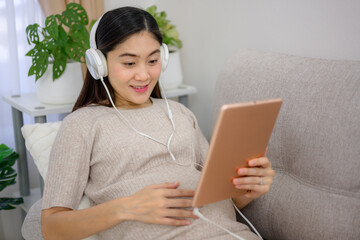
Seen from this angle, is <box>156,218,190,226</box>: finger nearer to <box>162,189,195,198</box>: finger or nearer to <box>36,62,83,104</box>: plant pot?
<box>162,189,195,198</box>: finger

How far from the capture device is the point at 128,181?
3.48 feet

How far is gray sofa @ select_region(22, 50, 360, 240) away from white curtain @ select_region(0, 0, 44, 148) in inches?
29.8

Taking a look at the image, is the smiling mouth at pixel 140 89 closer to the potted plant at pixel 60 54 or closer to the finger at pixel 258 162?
the finger at pixel 258 162

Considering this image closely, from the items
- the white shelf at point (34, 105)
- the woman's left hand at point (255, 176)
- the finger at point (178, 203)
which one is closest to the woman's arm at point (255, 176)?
the woman's left hand at point (255, 176)

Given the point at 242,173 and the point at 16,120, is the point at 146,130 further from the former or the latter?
the point at 16,120

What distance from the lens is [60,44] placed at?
1.54m

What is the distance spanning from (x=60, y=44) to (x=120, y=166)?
2.27 feet

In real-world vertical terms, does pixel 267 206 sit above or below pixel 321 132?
below

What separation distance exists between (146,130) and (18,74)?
3.21 ft

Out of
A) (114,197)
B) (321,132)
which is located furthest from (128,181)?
(321,132)

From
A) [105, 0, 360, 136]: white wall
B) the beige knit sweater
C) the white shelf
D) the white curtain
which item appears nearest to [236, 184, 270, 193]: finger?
the beige knit sweater

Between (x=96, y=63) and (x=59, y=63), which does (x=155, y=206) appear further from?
(x=59, y=63)

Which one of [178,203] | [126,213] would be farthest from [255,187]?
[126,213]

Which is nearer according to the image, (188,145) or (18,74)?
(188,145)
